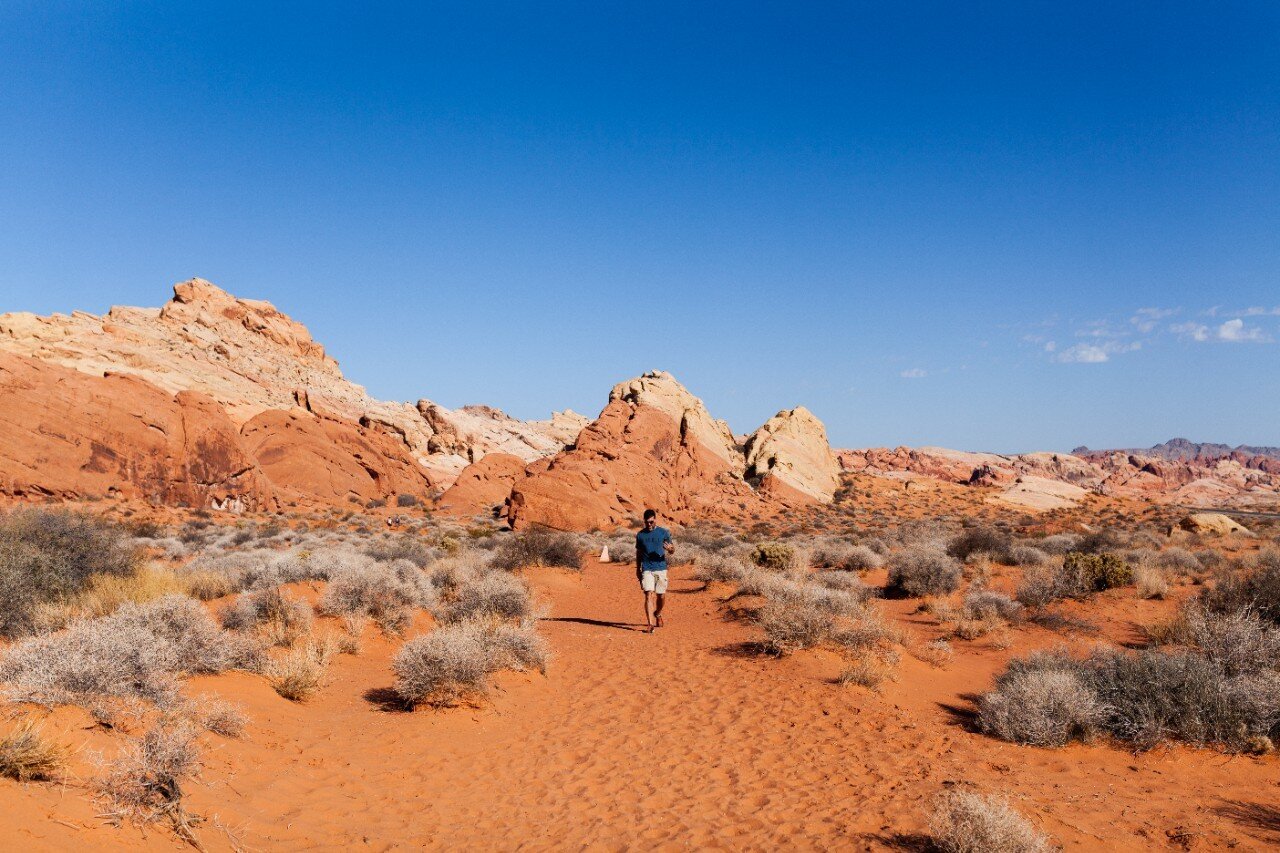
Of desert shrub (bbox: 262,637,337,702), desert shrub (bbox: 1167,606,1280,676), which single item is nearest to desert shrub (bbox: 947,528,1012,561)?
desert shrub (bbox: 1167,606,1280,676)

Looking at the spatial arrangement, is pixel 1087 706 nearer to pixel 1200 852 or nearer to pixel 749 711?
pixel 1200 852

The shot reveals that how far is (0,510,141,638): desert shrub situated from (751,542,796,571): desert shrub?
13.2 meters

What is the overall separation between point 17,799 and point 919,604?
13.2 meters

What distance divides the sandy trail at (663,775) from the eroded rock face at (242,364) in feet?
119

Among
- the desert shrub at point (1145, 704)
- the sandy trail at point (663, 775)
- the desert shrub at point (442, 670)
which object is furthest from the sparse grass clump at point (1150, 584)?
the desert shrub at point (442, 670)

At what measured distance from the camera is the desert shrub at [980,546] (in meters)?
17.2

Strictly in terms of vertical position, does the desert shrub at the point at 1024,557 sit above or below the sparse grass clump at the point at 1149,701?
above

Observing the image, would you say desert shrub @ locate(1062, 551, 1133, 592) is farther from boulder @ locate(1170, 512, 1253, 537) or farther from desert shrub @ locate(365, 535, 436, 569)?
desert shrub @ locate(365, 535, 436, 569)

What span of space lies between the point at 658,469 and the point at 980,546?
60.2 ft

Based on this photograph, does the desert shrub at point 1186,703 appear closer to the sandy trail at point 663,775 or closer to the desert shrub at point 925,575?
the sandy trail at point 663,775

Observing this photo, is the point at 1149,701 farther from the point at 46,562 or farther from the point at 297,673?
the point at 46,562

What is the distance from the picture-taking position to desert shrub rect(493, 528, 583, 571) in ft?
58.3

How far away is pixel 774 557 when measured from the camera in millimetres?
16656

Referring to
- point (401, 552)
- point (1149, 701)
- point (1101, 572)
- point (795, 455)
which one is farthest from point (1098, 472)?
point (1149, 701)
